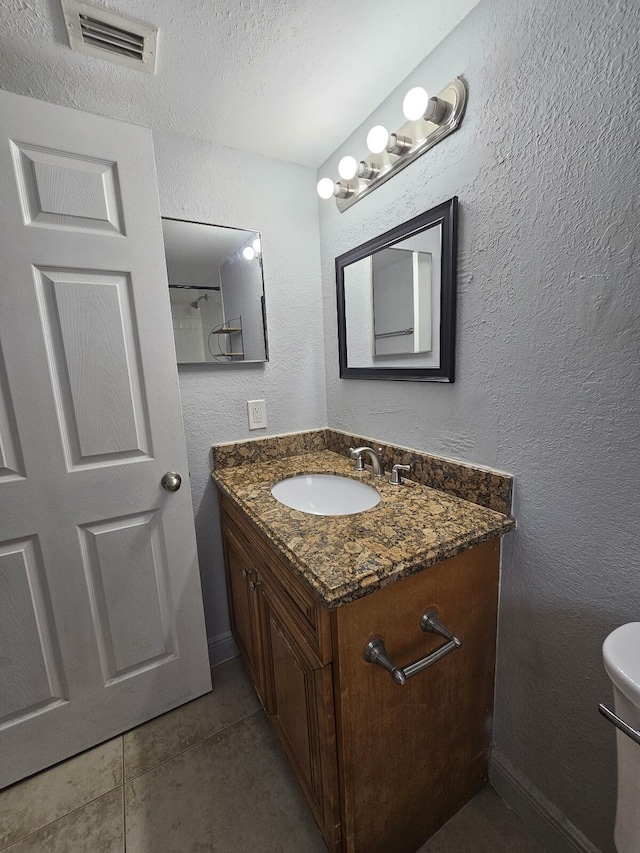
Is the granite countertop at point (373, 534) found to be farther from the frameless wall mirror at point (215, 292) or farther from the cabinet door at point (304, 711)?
the frameless wall mirror at point (215, 292)

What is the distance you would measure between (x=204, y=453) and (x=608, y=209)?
1407mm

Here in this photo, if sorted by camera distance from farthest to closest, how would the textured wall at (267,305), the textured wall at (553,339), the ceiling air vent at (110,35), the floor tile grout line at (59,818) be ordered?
1. the textured wall at (267,305)
2. the floor tile grout line at (59,818)
3. the ceiling air vent at (110,35)
4. the textured wall at (553,339)

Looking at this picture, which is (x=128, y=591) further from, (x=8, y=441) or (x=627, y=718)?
(x=627, y=718)

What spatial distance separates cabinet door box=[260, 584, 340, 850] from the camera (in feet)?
2.54

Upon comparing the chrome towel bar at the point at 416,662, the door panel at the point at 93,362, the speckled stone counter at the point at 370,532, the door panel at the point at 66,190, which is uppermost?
the door panel at the point at 66,190

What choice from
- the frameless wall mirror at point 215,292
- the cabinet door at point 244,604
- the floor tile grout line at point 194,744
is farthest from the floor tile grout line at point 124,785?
the frameless wall mirror at point 215,292

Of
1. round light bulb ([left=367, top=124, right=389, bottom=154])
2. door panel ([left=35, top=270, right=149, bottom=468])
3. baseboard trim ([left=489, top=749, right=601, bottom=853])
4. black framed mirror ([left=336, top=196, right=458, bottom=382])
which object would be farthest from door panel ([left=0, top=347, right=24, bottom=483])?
baseboard trim ([left=489, top=749, right=601, bottom=853])

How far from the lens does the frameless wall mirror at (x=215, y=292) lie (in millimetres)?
1361

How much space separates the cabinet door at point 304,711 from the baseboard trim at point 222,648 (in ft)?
1.64

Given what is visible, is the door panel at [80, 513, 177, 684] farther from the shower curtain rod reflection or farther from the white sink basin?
the shower curtain rod reflection

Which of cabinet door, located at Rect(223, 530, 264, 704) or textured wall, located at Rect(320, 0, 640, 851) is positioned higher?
textured wall, located at Rect(320, 0, 640, 851)

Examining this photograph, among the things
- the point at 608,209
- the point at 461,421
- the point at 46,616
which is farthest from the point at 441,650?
the point at 46,616

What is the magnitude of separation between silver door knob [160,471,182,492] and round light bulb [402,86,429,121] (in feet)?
4.18

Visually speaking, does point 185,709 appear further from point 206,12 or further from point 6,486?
point 206,12
